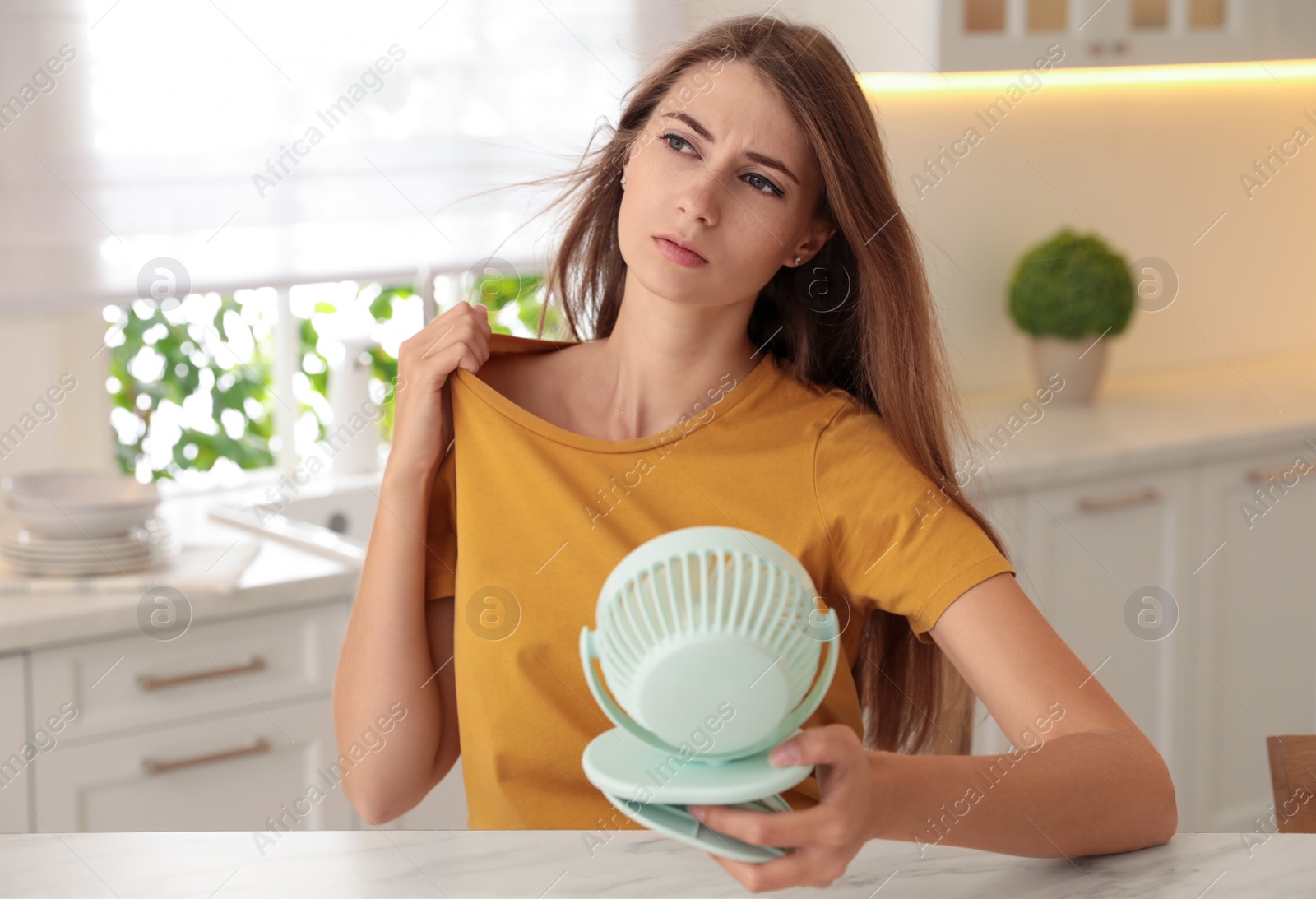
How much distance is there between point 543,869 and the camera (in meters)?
0.78

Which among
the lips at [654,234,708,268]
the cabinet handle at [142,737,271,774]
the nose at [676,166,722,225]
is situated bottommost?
the cabinet handle at [142,737,271,774]

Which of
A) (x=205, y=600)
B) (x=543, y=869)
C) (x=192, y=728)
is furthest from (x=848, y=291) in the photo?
(x=192, y=728)

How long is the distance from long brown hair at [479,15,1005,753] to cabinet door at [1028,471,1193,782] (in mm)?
1348

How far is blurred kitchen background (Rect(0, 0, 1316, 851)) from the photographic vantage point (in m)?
2.05

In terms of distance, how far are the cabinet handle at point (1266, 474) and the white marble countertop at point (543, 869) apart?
86.1 inches

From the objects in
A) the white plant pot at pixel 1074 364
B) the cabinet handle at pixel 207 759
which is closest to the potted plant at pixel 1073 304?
the white plant pot at pixel 1074 364

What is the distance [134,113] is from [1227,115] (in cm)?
260

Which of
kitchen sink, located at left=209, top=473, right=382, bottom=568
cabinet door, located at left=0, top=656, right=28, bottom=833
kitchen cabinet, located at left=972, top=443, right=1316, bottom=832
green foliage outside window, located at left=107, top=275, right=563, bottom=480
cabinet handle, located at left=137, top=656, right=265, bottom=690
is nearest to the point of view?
cabinet door, located at left=0, top=656, right=28, bottom=833

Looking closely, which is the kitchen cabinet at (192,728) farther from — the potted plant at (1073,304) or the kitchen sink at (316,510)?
the potted plant at (1073,304)

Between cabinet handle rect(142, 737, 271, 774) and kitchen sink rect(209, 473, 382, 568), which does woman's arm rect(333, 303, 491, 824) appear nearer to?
cabinet handle rect(142, 737, 271, 774)

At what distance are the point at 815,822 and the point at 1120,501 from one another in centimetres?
217

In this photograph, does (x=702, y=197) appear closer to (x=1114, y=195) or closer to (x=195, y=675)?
(x=195, y=675)

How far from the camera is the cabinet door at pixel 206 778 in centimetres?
194

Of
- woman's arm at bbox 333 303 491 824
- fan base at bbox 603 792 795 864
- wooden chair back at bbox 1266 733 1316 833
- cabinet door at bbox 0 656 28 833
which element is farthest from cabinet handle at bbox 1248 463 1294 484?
fan base at bbox 603 792 795 864
